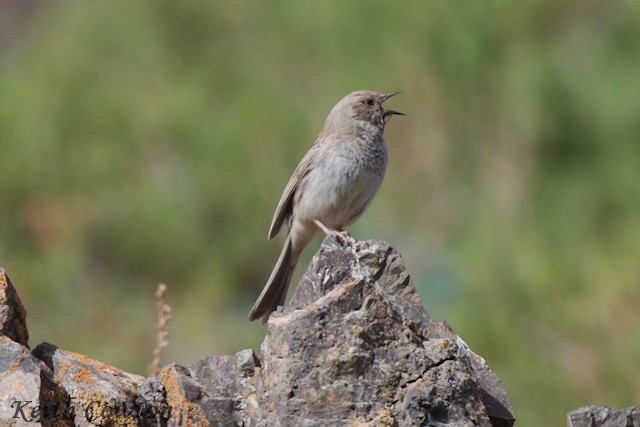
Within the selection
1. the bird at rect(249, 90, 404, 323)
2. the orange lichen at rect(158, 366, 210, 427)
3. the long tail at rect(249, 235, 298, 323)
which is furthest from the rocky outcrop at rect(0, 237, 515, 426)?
the bird at rect(249, 90, 404, 323)

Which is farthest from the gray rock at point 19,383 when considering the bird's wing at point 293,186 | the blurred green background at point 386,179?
the blurred green background at point 386,179

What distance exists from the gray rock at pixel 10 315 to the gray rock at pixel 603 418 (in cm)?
163

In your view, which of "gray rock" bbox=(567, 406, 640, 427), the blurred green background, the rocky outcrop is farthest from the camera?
the blurred green background

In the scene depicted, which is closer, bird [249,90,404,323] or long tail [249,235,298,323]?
long tail [249,235,298,323]

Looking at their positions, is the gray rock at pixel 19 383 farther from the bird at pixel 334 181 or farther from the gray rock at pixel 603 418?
the bird at pixel 334 181

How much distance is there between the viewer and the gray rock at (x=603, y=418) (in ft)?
11.0

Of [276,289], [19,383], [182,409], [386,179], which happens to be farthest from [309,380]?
[386,179]

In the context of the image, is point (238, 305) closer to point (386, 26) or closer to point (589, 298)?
point (386, 26)

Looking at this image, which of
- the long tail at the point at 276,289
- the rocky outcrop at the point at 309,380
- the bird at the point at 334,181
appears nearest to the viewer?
the rocky outcrop at the point at 309,380

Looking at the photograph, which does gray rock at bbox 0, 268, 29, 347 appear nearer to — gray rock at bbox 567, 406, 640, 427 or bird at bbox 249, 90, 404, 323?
gray rock at bbox 567, 406, 640, 427

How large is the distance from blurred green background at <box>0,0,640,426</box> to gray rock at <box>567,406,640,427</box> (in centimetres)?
325

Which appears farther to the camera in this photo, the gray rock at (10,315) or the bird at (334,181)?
the bird at (334,181)

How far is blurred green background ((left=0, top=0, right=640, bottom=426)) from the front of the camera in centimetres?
714

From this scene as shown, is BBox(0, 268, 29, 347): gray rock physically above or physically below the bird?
below
